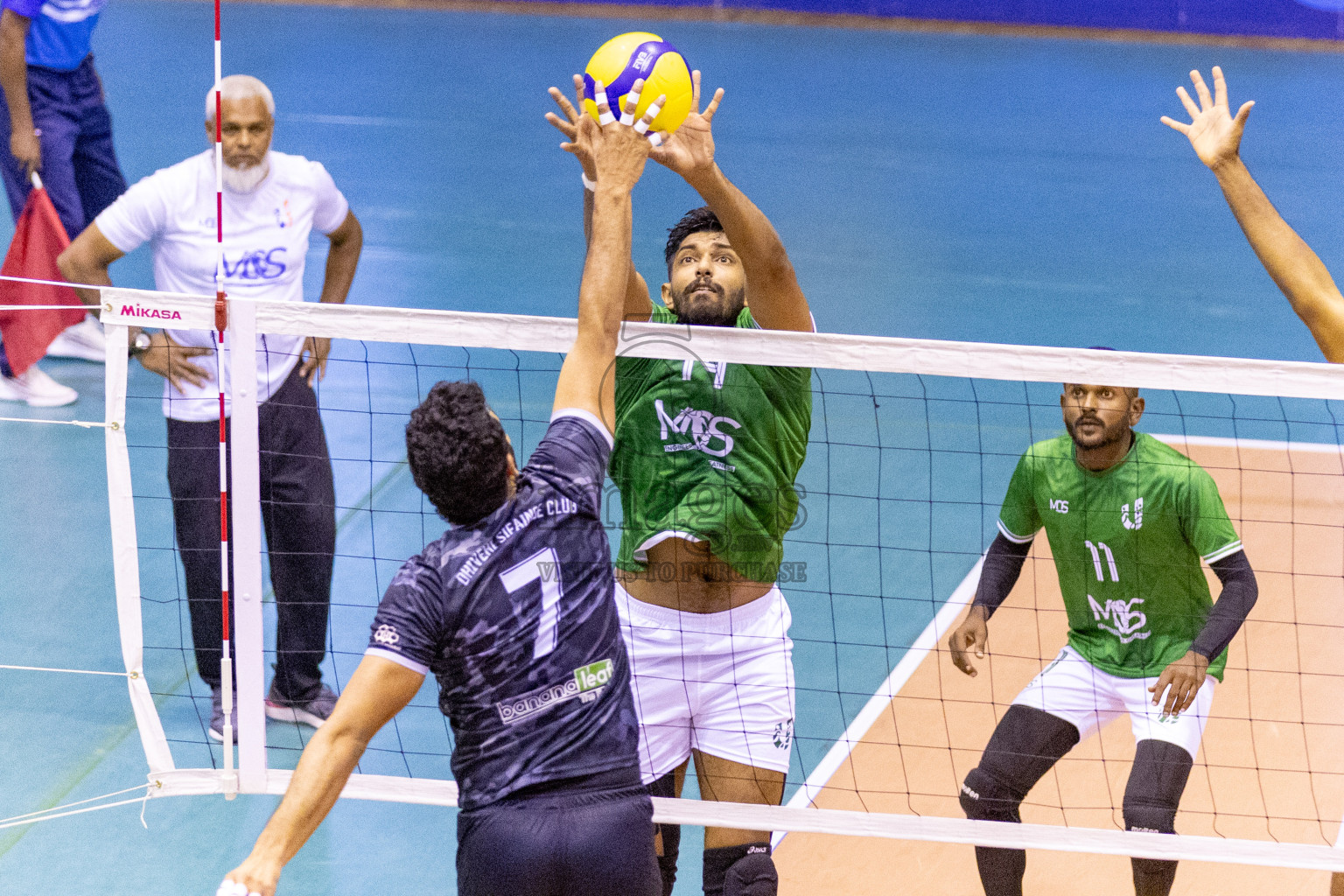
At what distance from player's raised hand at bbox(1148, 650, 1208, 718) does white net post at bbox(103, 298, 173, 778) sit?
2936 millimetres

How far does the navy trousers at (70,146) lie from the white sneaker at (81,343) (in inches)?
28.7

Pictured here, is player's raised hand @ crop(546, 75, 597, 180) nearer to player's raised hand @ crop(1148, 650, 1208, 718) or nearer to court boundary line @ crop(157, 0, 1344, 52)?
player's raised hand @ crop(1148, 650, 1208, 718)

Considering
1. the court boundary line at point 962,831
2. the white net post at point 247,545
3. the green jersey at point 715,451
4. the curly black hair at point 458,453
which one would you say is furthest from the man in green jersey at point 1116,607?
the white net post at point 247,545

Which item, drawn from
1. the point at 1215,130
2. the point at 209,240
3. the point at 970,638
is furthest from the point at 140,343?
the point at 1215,130

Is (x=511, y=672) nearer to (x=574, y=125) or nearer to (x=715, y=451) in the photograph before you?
(x=715, y=451)

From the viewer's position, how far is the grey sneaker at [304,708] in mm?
5172

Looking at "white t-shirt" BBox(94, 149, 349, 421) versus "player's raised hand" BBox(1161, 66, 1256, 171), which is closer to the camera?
"player's raised hand" BBox(1161, 66, 1256, 171)

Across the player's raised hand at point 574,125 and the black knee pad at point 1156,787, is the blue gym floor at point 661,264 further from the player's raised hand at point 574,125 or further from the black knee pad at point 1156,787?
the player's raised hand at point 574,125

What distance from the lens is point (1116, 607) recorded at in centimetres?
412

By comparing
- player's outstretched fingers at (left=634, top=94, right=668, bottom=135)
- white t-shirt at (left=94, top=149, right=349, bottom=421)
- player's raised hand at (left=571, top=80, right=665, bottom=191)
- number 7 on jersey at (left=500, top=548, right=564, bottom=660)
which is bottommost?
number 7 on jersey at (left=500, top=548, right=564, bottom=660)

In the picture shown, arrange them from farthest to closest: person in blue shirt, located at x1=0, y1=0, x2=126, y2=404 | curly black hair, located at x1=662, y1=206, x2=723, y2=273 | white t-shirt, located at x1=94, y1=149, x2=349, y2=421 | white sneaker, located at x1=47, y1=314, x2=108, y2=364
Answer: white sneaker, located at x1=47, y1=314, x2=108, y2=364, person in blue shirt, located at x1=0, y1=0, x2=126, y2=404, white t-shirt, located at x1=94, y1=149, x2=349, y2=421, curly black hair, located at x1=662, y1=206, x2=723, y2=273

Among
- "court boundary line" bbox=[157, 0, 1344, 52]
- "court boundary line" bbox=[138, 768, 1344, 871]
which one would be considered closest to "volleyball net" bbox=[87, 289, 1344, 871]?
"court boundary line" bbox=[138, 768, 1344, 871]

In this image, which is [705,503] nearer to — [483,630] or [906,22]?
[483,630]

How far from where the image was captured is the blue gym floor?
5074 millimetres
